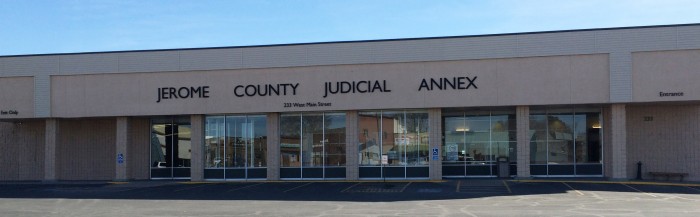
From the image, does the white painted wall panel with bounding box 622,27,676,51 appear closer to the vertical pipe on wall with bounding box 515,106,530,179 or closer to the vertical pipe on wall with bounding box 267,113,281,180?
the vertical pipe on wall with bounding box 515,106,530,179

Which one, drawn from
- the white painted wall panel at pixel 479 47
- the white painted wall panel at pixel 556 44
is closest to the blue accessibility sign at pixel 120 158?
the white painted wall panel at pixel 479 47

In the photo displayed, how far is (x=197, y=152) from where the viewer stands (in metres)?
33.7

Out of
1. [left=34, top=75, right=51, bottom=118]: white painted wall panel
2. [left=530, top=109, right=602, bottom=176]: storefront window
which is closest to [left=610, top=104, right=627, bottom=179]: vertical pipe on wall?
[left=530, top=109, right=602, bottom=176]: storefront window

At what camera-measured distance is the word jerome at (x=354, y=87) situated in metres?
31.7

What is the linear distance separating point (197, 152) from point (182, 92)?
2.91 m

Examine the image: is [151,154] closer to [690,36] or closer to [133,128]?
[133,128]

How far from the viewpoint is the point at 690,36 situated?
28.9 meters

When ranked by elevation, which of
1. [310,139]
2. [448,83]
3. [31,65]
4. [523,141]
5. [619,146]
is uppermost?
[31,65]

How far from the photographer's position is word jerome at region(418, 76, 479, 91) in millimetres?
30953

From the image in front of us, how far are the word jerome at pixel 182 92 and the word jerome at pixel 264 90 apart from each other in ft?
4.93

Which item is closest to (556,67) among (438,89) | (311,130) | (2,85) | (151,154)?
(438,89)

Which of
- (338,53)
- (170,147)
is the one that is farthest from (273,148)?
(170,147)

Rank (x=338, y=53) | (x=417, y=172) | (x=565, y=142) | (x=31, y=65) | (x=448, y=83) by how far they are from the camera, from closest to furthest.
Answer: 1. (x=448, y=83)
2. (x=338, y=53)
3. (x=417, y=172)
4. (x=565, y=142)
5. (x=31, y=65)

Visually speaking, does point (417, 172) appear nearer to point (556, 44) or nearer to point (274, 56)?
point (556, 44)
